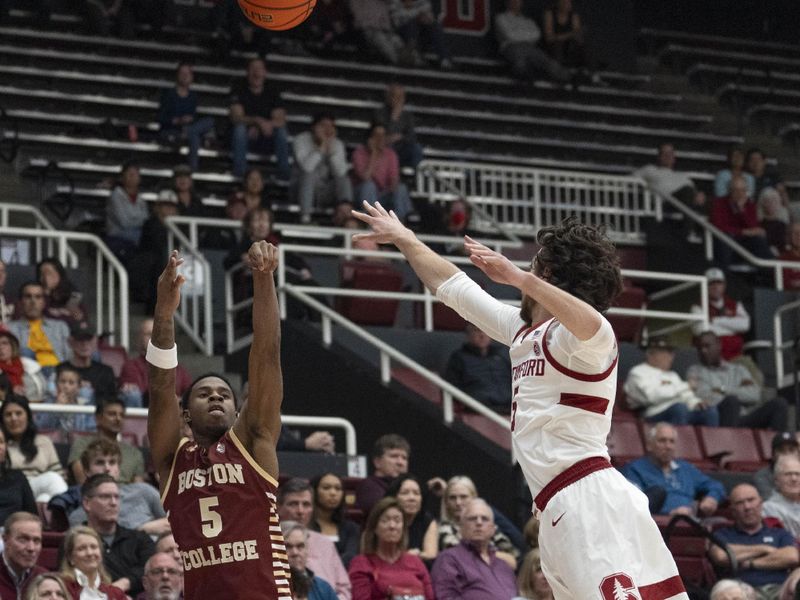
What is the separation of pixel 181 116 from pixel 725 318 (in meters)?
6.06

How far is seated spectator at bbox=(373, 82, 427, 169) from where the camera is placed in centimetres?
1933

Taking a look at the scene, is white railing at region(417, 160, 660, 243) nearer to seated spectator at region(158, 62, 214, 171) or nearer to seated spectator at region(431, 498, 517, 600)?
seated spectator at region(158, 62, 214, 171)

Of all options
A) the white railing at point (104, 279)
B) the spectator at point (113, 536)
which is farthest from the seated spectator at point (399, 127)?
the spectator at point (113, 536)

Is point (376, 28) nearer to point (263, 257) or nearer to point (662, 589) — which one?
point (263, 257)

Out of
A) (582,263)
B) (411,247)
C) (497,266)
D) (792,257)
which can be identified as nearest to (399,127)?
(792,257)

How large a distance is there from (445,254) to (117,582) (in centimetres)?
797

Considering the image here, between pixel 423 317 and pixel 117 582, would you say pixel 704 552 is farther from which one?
pixel 423 317

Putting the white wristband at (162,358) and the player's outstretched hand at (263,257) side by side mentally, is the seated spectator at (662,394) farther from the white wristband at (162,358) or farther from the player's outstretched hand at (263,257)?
the player's outstretched hand at (263,257)

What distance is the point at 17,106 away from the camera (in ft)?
62.0

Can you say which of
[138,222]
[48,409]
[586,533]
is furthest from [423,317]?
[586,533]

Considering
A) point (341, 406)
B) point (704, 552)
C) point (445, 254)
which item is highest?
point (445, 254)

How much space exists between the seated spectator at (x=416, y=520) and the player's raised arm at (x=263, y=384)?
4.52 m

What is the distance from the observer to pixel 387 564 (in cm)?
1102

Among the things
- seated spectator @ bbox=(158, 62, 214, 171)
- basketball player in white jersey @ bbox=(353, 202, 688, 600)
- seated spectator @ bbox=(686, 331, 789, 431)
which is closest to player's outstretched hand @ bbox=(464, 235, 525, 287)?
basketball player in white jersey @ bbox=(353, 202, 688, 600)
